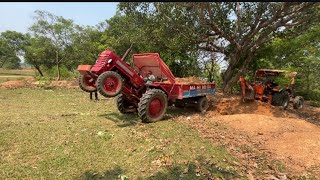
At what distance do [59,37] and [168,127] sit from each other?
23298mm

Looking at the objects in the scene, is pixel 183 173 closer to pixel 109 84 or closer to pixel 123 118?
pixel 109 84

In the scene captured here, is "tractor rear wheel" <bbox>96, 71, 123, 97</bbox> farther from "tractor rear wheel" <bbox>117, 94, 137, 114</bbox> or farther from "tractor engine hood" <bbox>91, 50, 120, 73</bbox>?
"tractor rear wheel" <bbox>117, 94, 137, 114</bbox>

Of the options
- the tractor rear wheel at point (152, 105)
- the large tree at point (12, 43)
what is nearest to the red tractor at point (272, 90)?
the tractor rear wheel at point (152, 105)

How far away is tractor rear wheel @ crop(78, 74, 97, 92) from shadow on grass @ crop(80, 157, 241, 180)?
3.70 meters

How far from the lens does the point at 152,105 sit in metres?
8.62

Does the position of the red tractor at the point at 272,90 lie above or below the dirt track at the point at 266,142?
above

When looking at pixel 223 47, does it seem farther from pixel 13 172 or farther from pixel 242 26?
pixel 13 172

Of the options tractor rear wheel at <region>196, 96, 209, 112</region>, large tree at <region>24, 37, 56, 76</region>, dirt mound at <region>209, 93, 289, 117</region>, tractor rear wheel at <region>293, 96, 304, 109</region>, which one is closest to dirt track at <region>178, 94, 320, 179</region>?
tractor rear wheel at <region>196, 96, 209, 112</region>

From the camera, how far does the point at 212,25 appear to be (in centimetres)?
1293

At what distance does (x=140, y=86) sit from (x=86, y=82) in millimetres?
1585

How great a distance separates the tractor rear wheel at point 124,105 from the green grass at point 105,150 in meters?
0.77

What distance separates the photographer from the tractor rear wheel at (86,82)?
28.1ft

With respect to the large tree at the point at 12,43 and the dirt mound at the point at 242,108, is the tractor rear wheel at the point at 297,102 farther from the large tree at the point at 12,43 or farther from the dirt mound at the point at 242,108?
the large tree at the point at 12,43

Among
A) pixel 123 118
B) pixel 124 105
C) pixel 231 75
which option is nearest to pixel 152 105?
pixel 123 118
